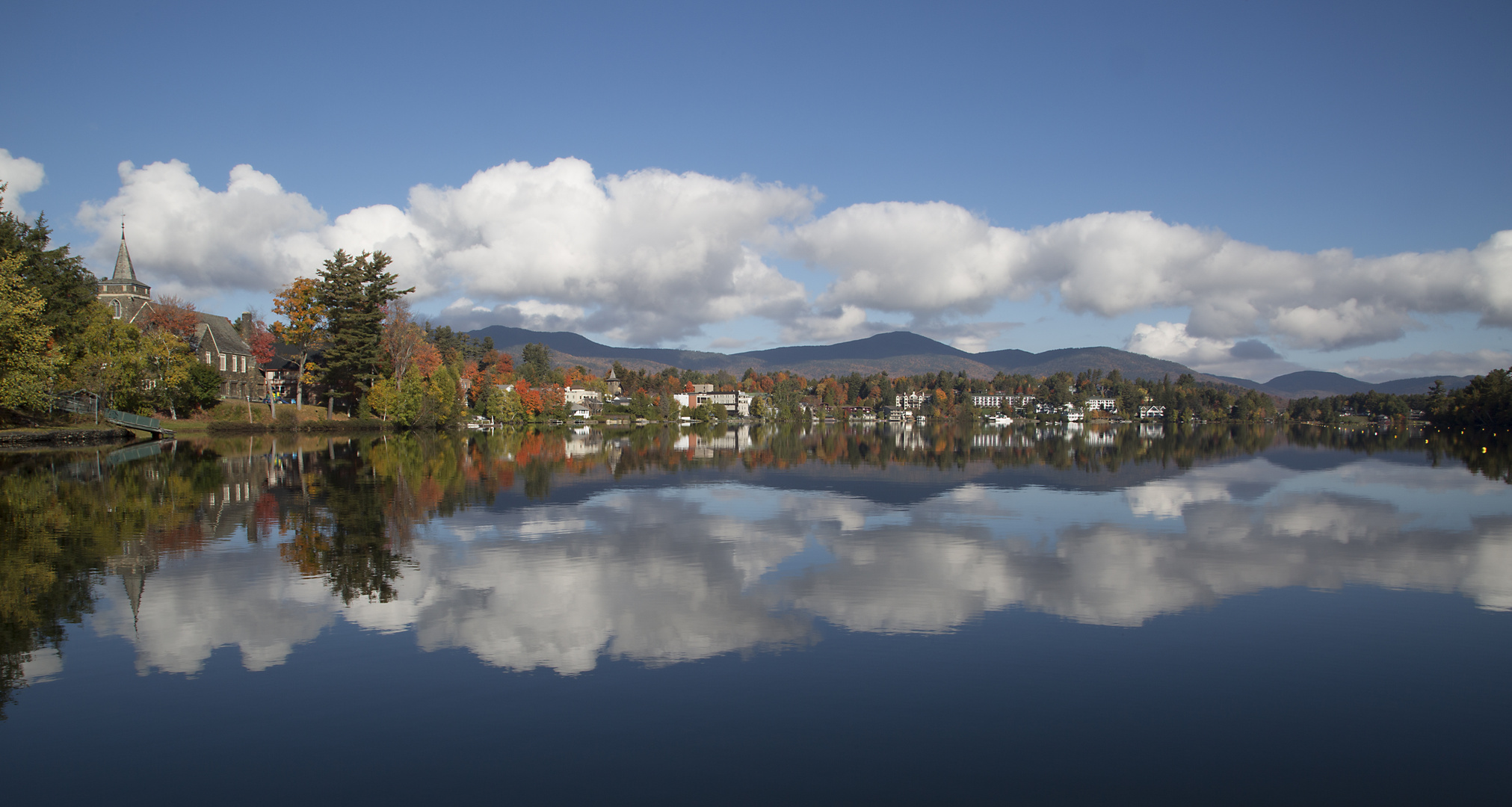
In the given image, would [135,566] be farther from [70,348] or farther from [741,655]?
[70,348]

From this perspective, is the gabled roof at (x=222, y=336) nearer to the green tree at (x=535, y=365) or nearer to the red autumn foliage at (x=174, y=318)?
the red autumn foliage at (x=174, y=318)

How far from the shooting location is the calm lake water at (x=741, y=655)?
6207 millimetres

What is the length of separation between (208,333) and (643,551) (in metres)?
70.1

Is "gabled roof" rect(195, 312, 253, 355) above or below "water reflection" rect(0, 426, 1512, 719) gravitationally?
above

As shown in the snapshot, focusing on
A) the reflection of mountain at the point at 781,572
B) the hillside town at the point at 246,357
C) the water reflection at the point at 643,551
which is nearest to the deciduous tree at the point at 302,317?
the hillside town at the point at 246,357

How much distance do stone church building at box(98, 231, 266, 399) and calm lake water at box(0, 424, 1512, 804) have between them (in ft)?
183

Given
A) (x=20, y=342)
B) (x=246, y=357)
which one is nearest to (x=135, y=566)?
(x=20, y=342)

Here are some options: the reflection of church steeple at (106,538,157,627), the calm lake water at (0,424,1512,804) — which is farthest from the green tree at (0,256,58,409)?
the reflection of church steeple at (106,538,157,627)

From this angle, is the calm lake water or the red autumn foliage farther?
the red autumn foliage

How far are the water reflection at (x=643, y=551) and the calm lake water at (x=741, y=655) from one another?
0.10 meters

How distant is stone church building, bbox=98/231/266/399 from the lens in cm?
6838

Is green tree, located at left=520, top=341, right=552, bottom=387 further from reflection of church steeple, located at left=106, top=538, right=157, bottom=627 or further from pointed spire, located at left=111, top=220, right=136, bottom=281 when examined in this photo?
reflection of church steeple, located at left=106, top=538, right=157, bottom=627

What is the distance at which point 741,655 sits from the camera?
8891 millimetres

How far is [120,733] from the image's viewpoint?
6691 mm
